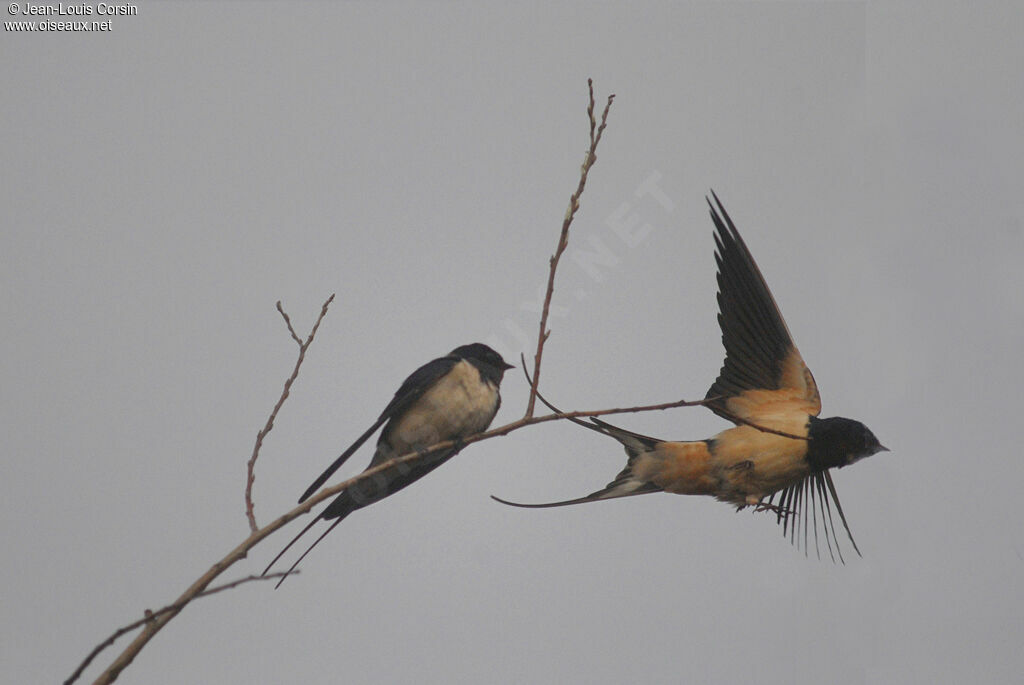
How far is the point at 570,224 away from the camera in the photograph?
7.56 ft

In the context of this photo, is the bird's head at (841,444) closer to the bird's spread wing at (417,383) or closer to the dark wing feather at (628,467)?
the dark wing feather at (628,467)

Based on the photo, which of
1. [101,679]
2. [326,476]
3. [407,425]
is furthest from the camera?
[407,425]

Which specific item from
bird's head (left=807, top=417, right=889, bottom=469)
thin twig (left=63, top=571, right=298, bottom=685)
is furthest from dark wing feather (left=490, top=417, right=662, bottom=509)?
thin twig (left=63, top=571, right=298, bottom=685)

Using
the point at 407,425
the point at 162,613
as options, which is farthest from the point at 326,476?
the point at 407,425

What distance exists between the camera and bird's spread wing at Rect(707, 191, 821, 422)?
3477mm

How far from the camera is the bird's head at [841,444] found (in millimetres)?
3195

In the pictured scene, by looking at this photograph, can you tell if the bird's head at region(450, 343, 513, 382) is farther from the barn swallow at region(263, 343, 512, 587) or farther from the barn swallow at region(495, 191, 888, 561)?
the barn swallow at region(495, 191, 888, 561)

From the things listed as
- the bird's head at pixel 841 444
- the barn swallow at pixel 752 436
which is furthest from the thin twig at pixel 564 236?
the bird's head at pixel 841 444

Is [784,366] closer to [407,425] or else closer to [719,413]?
[719,413]

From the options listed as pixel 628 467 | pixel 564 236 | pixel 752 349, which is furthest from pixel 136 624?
pixel 752 349

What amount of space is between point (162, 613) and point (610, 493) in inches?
68.0

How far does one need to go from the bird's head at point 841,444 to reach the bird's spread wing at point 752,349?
0.88ft

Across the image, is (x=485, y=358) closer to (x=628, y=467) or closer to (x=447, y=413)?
(x=447, y=413)

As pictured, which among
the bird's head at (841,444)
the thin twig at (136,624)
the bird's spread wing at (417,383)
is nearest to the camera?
the thin twig at (136,624)
